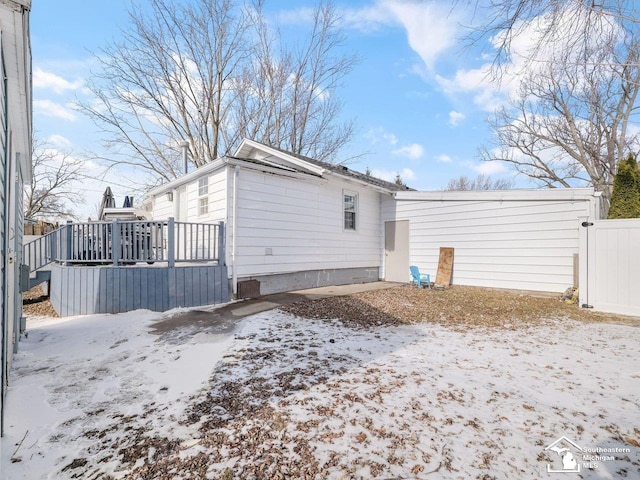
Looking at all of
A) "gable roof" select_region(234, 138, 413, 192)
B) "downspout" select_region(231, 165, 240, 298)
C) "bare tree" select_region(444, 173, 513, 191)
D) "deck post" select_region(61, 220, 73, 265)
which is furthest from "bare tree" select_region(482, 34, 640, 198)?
"deck post" select_region(61, 220, 73, 265)

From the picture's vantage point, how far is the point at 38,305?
830 centimetres

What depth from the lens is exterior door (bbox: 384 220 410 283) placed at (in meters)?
11.1

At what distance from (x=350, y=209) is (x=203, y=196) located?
16.1 feet

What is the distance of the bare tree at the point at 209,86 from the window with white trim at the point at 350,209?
32.6 feet

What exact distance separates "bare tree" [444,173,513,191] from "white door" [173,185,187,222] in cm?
3280

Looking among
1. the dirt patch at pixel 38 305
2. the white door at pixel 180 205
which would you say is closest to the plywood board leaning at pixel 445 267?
the white door at pixel 180 205

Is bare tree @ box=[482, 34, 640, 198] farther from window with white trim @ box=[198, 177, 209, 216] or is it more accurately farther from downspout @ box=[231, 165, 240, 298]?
window with white trim @ box=[198, 177, 209, 216]

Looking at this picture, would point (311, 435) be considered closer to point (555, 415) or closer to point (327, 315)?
point (555, 415)

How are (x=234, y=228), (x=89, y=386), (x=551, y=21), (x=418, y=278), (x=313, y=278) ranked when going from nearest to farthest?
(x=89, y=386), (x=551, y=21), (x=234, y=228), (x=313, y=278), (x=418, y=278)

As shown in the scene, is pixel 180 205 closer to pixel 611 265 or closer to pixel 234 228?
pixel 234 228

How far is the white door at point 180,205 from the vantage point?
970cm

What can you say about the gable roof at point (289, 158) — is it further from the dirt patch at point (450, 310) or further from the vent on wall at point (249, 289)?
the dirt patch at point (450, 310)

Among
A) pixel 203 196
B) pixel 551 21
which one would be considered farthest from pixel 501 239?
pixel 203 196

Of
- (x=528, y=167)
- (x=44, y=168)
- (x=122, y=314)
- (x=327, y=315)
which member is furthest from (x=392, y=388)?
(x=44, y=168)
